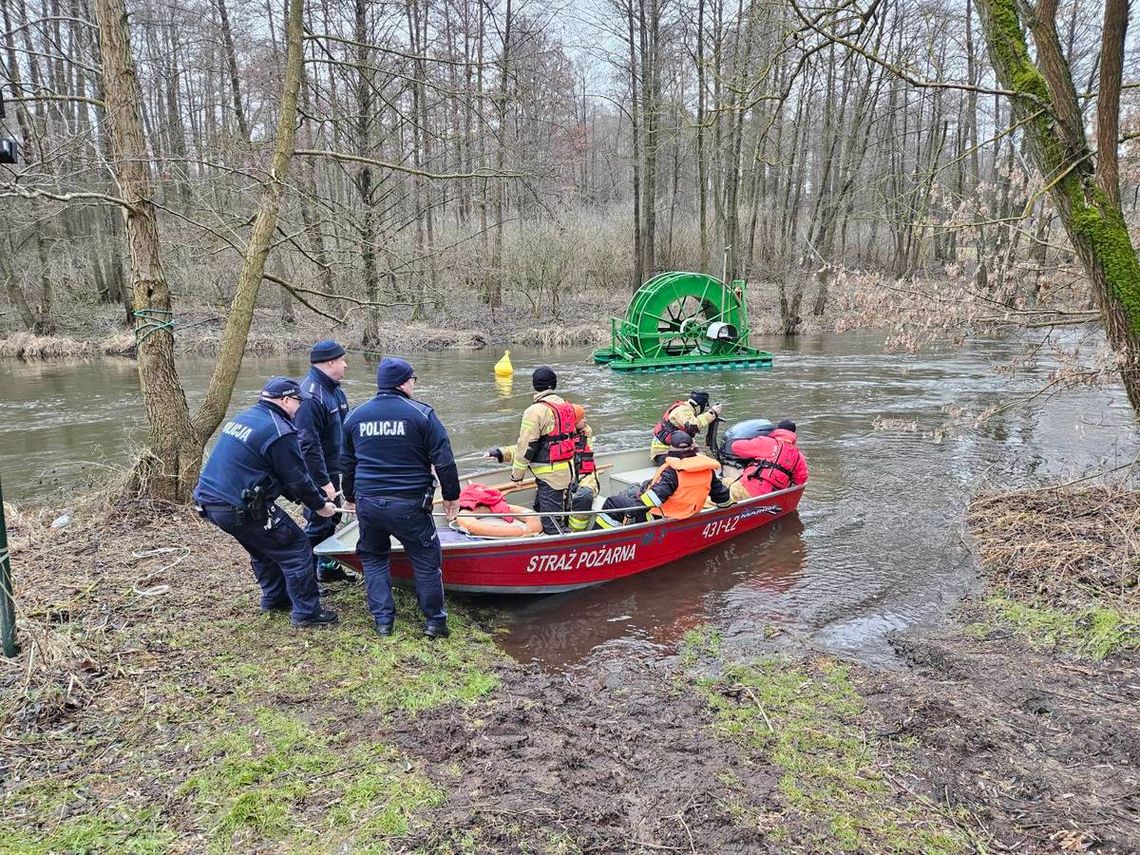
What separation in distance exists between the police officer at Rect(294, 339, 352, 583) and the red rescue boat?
0.25m

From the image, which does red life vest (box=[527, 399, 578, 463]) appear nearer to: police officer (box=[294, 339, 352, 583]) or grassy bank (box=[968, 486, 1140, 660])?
police officer (box=[294, 339, 352, 583])

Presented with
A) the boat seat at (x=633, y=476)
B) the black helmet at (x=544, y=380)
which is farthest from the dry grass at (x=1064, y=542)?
the black helmet at (x=544, y=380)

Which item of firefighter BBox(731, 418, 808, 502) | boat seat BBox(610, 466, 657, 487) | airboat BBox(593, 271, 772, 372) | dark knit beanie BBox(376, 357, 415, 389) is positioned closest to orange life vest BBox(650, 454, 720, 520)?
firefighter BBox(731, 418, 808, 502)

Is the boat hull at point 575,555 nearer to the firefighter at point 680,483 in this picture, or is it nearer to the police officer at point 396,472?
the firefighter at point 680,483

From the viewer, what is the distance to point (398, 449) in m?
4.68

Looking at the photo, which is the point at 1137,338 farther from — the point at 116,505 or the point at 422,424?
the point at 116,505

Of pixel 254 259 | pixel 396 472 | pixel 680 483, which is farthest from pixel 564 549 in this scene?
pixel 254 259

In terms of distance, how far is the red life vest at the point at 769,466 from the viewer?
7.83 metres

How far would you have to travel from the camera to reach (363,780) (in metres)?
3.25

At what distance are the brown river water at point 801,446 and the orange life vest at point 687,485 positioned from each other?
2.27 ft

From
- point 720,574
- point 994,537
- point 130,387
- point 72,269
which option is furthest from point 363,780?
point 72,269

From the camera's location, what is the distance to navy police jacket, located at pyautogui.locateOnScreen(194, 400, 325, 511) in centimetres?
443

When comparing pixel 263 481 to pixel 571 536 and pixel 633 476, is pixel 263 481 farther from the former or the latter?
pixel 633 476

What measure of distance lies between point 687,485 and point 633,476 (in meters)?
2.15
